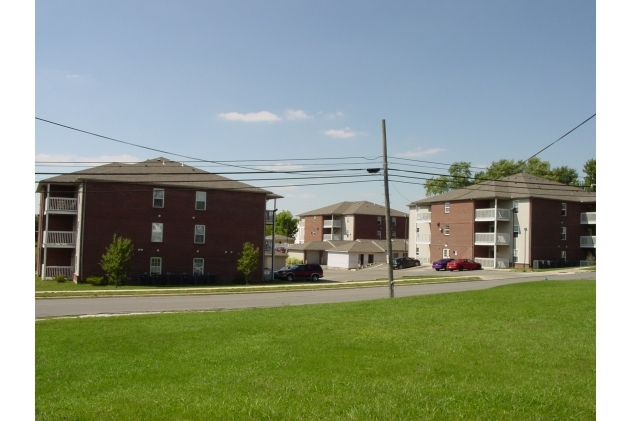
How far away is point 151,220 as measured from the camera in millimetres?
41281

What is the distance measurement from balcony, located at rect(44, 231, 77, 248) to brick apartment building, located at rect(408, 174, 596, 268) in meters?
38.5

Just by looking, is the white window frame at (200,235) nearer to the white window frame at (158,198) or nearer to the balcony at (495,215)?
the white window frame at (158,198)

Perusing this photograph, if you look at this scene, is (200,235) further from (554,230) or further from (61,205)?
(554,230)

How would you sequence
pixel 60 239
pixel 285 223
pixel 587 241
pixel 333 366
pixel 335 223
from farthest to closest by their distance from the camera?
pixel 285 223 → pixel 335 223 → pixel 587 241 → pixel 60 239 → pixel 333 366

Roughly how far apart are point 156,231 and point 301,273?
43.2 feet

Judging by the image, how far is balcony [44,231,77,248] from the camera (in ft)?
130


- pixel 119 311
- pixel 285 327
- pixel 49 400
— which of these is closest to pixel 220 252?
pixel 119 311

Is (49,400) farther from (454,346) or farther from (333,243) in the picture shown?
(333,243)

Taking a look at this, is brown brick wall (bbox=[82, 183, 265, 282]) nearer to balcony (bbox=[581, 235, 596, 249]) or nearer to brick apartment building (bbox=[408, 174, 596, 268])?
brick apartment building (bbox=[408, 174, 596, 268])

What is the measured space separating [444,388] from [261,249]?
128 ft

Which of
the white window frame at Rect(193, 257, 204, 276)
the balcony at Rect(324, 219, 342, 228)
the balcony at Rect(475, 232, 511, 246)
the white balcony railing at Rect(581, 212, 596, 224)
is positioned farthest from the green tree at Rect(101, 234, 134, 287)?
the balcony at Rect(324, 219, 342, 228)

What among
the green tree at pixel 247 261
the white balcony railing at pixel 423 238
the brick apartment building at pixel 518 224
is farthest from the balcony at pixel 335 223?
the green tree at pixel 247 261

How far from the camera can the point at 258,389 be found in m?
7.62

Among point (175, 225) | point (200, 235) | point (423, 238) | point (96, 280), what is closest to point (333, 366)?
point (96, 280)
